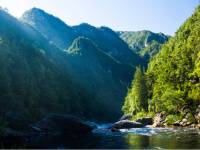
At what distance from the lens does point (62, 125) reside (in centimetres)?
7512

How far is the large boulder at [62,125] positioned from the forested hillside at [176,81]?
1070 inches

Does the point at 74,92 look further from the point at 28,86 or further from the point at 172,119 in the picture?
the point at 172,119

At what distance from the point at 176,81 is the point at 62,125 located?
167 ft

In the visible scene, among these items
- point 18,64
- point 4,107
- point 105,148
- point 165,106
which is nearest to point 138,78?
point 165,106

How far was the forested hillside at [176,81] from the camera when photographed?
3851 inches

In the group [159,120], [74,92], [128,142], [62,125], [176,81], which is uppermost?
[74,92]

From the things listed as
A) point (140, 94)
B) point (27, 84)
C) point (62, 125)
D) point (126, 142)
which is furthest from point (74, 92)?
point (126, 142)

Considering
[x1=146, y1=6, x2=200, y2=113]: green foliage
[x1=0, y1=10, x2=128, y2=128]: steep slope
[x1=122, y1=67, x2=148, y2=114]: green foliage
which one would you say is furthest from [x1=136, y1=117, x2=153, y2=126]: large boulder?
→ [x1=0, y1=10, x2=128, y2=128]: steep slope

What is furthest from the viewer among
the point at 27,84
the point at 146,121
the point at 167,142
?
the point at 27,84

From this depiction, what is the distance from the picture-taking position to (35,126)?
7588cm

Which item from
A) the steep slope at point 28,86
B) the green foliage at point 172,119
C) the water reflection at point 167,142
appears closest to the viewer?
the water reflection at point 167,142

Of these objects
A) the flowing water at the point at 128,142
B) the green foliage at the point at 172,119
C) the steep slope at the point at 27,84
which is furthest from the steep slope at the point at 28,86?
the green foliage at the point at 172,119

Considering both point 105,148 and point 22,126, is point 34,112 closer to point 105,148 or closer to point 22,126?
point 22,126

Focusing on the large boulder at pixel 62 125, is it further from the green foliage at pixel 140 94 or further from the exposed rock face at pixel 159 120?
the green foliage at pixel 140 94
